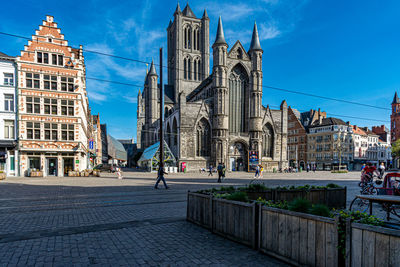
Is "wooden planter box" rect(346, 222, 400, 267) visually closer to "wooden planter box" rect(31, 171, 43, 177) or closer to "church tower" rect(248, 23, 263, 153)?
"wooden planter box" rect(31, 171, 43, 177)

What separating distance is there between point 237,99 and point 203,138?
10.1 meters

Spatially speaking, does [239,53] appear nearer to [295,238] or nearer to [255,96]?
[255,96]

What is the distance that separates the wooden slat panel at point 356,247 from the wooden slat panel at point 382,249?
207 millimetres

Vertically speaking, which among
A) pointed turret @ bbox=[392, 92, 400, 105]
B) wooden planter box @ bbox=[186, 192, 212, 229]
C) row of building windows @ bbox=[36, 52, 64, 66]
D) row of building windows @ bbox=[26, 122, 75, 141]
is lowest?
wooden planter box @ bbox=[186, 192, 212, 229]

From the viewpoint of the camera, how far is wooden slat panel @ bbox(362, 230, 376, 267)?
3184 mm

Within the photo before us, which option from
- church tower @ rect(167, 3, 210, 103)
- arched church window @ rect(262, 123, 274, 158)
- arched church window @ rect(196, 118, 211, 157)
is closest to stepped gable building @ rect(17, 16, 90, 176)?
arched church window @ rect(196, 118, 211, 157)

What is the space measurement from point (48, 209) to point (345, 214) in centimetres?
924

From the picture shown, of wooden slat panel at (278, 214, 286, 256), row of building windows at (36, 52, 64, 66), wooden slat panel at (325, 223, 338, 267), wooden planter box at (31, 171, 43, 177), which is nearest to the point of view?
wooden slat panel at (325, 223, 338, 267)

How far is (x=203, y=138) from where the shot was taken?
4416cm

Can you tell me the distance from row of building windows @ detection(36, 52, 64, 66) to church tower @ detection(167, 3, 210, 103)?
132 feet

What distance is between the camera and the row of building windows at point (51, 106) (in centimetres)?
2580

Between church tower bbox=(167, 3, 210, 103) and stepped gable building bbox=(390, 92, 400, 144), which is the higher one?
church tower bbox=(167, 3, 210, 103)

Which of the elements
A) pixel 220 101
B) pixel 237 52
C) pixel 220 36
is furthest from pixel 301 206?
pixel 237 52

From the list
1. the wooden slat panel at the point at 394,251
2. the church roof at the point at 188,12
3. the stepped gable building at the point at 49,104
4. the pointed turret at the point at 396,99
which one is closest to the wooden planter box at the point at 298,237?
the wooden slat panel at the point at 394,251
